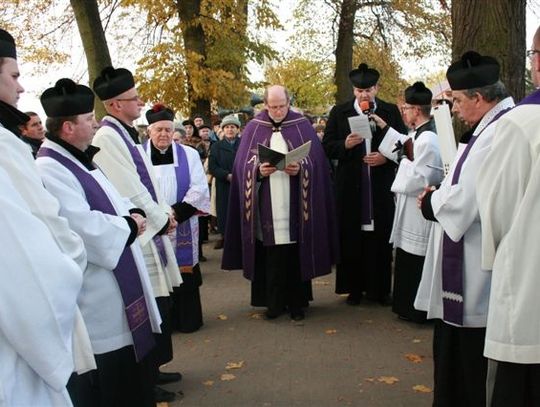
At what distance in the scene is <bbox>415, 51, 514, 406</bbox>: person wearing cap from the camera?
3594 millimetres

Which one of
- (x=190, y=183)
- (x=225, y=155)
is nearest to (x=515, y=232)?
(x=190, y=183)

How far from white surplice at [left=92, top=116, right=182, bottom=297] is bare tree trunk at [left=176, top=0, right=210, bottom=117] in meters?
11.3

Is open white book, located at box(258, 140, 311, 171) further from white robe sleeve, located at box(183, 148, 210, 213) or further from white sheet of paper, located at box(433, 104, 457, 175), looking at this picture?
white sheet of paper, located at box(433, 104, 457, 175)

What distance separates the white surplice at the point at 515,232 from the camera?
2854 mm

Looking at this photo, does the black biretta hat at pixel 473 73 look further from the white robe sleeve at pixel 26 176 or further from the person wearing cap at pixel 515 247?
the white robe sleeve at pixel 26 176

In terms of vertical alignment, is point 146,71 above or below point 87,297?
above

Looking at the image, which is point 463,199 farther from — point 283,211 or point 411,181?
point 283,211

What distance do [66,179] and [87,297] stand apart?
0.63 m

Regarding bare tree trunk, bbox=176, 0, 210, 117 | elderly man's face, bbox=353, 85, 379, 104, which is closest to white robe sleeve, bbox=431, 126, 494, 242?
elderly man's face, bbox=353, 85, 379, 104

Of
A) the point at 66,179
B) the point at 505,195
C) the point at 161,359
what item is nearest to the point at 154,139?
the point at 161,359

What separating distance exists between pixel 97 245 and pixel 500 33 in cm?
421

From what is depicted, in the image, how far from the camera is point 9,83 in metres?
2.46

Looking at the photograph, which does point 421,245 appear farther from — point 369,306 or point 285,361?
point 285,361

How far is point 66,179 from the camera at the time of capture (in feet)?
10.3
